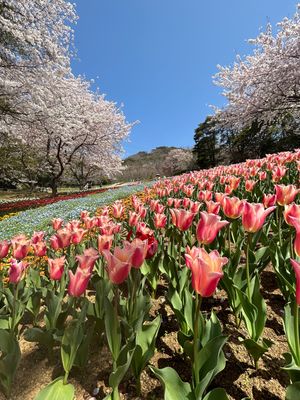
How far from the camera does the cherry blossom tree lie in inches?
640

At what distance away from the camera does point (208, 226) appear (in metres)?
1.86

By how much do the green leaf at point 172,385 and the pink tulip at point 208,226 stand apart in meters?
0.79

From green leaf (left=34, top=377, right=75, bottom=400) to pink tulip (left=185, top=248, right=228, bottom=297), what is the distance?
2.79 feet

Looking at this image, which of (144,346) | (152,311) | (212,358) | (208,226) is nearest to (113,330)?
(144,346)

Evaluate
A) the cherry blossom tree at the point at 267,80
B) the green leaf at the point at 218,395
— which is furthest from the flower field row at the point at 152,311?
the cherry blossom tree at the point at 267,80

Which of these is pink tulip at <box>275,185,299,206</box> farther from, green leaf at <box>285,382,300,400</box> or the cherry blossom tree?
the cherry blossom tree

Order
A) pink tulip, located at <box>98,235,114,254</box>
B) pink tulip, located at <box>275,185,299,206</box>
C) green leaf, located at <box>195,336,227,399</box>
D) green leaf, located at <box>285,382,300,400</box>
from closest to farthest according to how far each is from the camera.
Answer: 1. green leaf, located at <box>285,382,300,400</box>
2. green leaf, located at <box>195,336,227,399</box>
3. pink tulip, located at <box>98,235,114,254</box>
4. pink tulip, located at <box>275,185,299,206</box>

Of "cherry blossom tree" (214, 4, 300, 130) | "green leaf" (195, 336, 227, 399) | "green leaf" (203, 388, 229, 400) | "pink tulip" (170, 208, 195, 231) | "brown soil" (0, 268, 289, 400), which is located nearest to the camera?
"green leaf" (203, 388, 229, 400)

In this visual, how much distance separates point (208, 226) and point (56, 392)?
3.98 ft

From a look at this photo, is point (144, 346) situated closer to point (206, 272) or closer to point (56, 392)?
point (56, 392)

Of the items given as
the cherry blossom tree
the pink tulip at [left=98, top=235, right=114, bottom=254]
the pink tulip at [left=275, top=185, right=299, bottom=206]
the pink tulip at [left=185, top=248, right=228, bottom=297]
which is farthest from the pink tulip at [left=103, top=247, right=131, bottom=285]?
the cherry blossom tree

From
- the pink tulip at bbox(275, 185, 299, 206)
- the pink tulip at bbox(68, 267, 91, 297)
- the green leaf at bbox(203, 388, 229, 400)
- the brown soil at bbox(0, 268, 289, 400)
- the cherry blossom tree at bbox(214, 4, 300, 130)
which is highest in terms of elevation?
the cherry blossom tree at bbox(214, 4, 300, 130)

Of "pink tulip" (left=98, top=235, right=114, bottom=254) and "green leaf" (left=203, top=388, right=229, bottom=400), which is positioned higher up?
"pink tulip" (left=98, top=235, right=114, bottom=254)

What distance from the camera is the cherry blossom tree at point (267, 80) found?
53.4 feet
